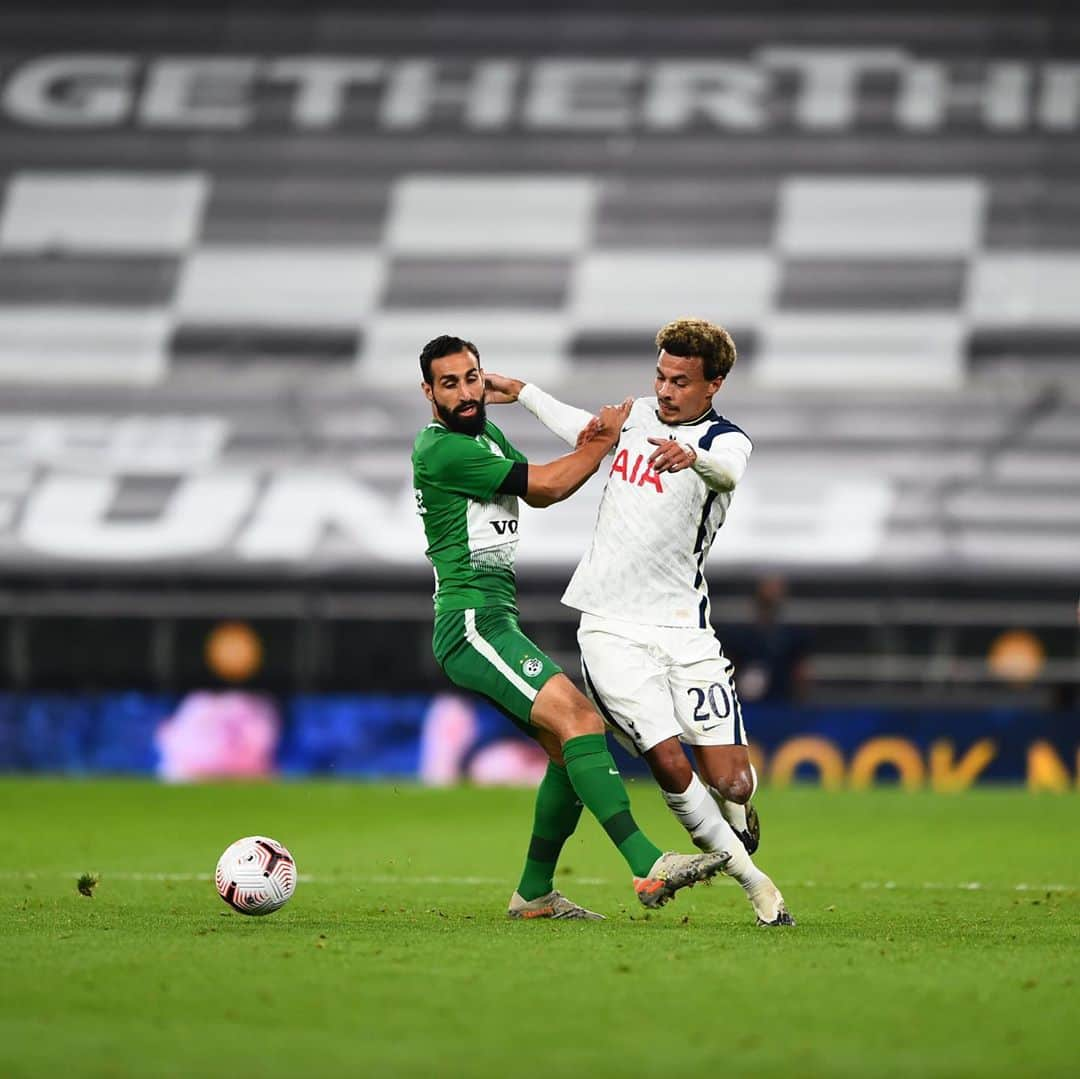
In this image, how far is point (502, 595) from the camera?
24.0 feet

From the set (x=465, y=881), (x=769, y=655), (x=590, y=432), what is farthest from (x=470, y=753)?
(x=590, y=432)

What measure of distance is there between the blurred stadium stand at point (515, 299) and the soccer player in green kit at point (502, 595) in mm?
9710

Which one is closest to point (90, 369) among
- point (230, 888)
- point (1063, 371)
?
point (1063, 371)

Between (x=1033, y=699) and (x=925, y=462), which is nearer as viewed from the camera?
(x=1033, y=699)

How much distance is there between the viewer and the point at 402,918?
723 centimetres

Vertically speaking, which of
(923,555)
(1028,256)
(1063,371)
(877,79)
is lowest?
(923,555)

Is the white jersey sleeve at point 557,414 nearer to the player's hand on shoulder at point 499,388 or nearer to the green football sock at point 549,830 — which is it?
the player's hand on shoulder at point 499,388

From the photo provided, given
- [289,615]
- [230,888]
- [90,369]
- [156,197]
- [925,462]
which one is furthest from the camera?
[156,197]

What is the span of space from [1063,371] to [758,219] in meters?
3.63

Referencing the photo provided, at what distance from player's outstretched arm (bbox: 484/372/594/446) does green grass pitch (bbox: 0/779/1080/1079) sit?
1779 mm

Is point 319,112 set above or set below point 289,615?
above

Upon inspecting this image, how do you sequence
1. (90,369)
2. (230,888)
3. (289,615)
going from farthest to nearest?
(90,369) < (289,615) < (230,888)

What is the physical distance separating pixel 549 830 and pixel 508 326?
13.6 metres

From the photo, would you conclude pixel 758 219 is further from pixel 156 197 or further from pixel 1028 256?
pixel 156 197
